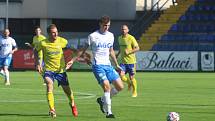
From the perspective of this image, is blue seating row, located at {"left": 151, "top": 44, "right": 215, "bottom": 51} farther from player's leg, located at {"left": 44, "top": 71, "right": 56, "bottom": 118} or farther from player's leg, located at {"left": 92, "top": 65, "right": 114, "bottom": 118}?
player's leg, located at {"left": 44, "top": 71, "right": 56, "bottom": 118}

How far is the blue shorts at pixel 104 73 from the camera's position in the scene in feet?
53.0

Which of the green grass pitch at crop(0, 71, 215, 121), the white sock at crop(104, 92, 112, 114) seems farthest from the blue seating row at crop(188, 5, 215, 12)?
the white sock at crop(104, 92, 112, 114)

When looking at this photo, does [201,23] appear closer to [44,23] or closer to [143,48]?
[143,48]

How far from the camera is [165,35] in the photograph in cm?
5356

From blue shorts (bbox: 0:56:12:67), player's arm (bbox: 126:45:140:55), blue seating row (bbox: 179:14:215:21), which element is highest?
blue seating row (bbox: 179:14:215:21)

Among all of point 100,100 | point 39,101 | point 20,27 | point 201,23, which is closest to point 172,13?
point 201,23

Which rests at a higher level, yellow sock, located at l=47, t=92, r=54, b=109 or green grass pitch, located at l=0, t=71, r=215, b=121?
yellow sock, located at l=47, t=92, r=54, b=109

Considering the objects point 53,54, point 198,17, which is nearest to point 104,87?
point 53,54

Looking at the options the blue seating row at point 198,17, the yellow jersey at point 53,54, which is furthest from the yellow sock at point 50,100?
the blue seating row at point 198,17

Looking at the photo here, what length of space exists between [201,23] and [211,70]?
8064 millimetres

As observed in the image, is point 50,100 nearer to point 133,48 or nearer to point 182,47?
point 133,48

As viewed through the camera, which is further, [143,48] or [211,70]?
[143,48]

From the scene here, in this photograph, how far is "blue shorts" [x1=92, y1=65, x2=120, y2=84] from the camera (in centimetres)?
1614

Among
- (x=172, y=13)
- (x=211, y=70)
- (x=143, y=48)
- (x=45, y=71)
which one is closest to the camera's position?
(x=45, y=71)
